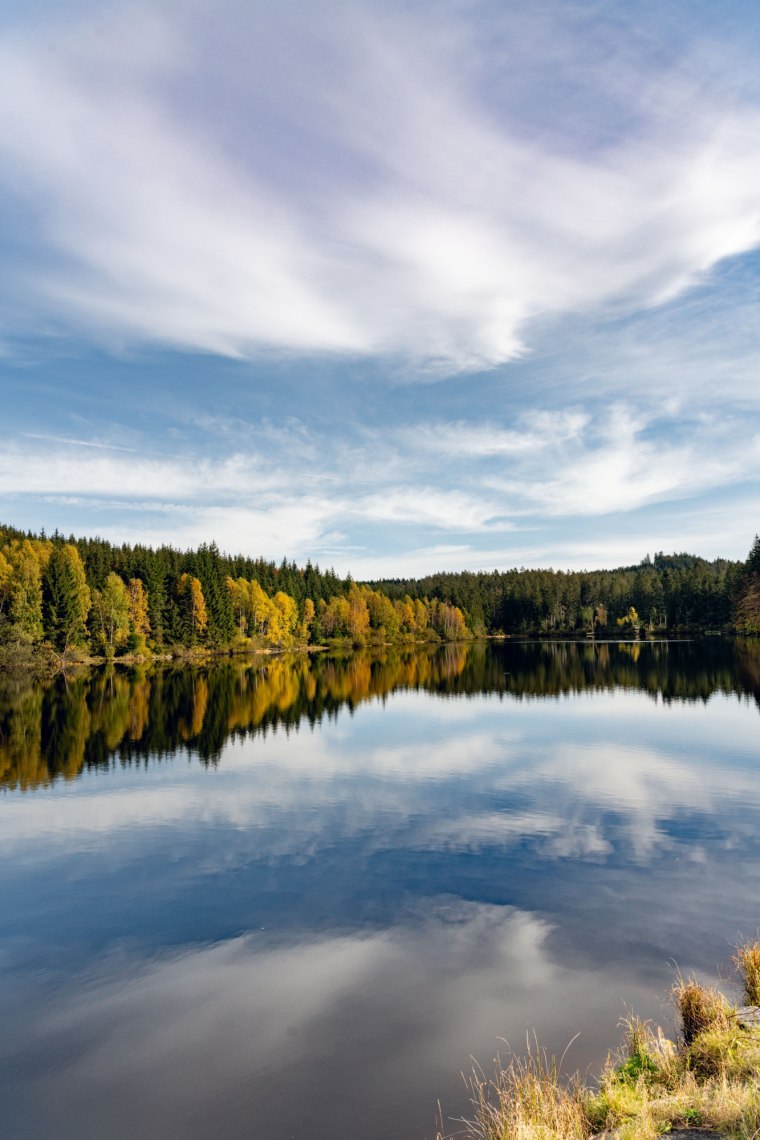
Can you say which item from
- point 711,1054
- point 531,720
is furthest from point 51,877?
point 531,720

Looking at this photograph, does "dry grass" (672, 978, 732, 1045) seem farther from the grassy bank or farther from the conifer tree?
the conifer tree

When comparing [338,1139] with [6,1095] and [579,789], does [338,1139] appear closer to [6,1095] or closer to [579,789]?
[6,1095]

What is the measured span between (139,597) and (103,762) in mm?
80648

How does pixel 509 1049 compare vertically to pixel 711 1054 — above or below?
below

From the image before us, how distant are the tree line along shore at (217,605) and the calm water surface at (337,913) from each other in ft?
201

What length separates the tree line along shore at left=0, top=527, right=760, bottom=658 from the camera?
302ft

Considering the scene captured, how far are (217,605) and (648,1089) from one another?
11853cm

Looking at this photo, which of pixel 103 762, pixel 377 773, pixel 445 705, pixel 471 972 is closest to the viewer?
pixel 471 972

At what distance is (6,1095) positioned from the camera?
382 inches

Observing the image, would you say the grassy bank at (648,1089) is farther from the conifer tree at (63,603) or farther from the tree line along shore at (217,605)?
the conifer tree at (63,603)

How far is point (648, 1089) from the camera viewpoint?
8.35 m

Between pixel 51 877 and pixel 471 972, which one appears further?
pixel 51 877

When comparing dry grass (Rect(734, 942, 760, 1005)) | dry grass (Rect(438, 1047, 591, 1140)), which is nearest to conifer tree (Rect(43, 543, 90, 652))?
dry grass (Rect(438, 1047, 591, 1140))

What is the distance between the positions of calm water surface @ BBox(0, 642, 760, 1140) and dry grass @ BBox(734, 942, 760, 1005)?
27.0 inches
